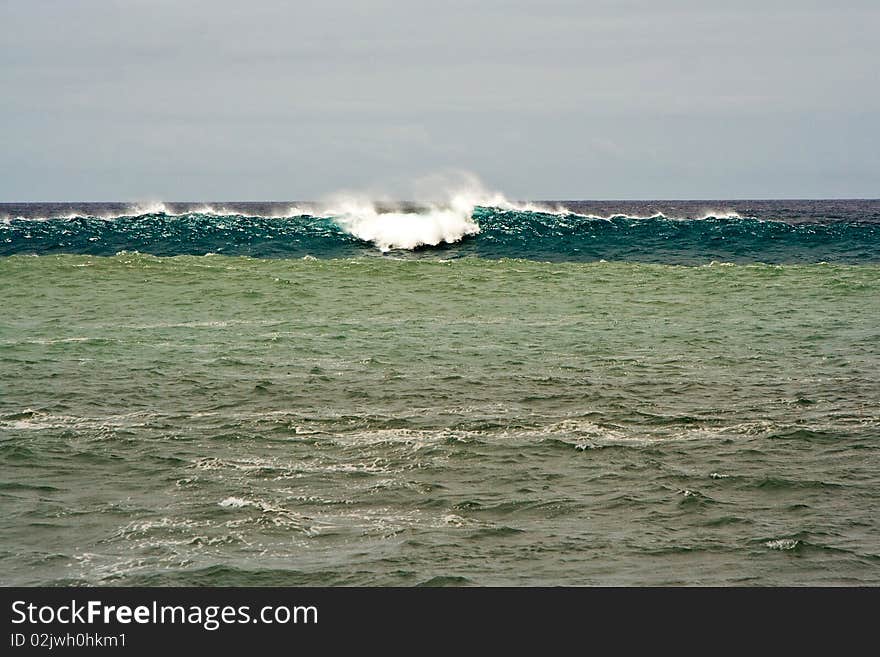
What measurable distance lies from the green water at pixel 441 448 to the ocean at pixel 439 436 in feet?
0.13

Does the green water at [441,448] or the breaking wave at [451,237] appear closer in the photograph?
the green water at [441,448]

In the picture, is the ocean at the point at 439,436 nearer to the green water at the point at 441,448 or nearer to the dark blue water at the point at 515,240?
the green water at the point at 441,448

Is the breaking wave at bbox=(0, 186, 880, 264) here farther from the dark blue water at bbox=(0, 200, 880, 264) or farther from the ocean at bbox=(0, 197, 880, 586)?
the ocean at bbox=(0, 197, 880, 586)

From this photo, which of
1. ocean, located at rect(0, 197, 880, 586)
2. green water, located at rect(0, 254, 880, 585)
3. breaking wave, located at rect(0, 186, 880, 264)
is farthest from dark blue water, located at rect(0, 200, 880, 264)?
green water, located at rect(0, 254, 880, 585)

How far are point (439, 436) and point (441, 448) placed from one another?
0.57 m

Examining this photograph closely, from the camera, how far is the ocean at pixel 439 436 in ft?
26.7

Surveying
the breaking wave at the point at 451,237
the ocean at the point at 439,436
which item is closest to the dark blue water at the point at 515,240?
the breaking wave at the point at 451,237

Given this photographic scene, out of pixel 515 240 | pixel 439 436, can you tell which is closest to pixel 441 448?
pixel 439 436

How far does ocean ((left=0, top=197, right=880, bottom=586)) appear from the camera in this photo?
26.7 ft

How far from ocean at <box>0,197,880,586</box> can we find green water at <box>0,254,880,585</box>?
0.04 meters

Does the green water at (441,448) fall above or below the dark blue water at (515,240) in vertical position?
below

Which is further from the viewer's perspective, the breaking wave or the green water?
the breaking wave

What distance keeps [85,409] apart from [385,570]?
289 inches

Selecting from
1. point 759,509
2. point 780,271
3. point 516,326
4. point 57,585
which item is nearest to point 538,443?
point 759,509
